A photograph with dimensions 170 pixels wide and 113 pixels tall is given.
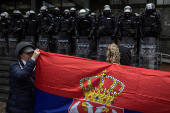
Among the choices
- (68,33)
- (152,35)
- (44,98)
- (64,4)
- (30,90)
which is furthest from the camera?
A: (64,4)

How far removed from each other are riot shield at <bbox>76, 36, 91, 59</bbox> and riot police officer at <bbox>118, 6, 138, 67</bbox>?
4.68 feet

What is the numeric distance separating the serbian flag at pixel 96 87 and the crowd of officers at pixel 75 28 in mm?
4941

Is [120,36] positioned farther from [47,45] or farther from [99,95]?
[99,95]

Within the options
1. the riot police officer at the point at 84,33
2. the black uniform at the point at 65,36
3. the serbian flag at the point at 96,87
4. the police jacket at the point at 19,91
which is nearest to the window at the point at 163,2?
the riot police officer at the point at 84,33

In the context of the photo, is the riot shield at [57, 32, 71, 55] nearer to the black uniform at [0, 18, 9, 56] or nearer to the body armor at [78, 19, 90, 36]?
the body armor at [78, 19, 90, 36]

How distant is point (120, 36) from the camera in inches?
289

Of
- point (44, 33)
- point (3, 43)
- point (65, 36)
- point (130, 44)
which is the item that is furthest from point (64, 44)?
point (3, 43)

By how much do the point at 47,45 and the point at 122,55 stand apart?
6.65 m

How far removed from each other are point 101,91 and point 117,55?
0.58 m

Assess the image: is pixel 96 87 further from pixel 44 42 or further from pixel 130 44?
pixel 44 42

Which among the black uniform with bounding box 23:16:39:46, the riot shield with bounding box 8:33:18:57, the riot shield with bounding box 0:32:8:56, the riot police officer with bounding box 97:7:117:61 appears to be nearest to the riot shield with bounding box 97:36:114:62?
the riot police officer with bounding box 97:7:117:61

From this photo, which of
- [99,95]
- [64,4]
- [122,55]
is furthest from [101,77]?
[64,4]

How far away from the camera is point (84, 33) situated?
791 centimetres

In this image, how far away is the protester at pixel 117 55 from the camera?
267 cm
